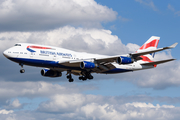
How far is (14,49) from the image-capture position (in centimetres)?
5719

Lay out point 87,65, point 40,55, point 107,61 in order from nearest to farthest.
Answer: point 40,55, point 87,65, point 107,61

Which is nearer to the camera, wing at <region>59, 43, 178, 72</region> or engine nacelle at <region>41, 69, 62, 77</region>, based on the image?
wing at <region>59, 43, 178, 72</region>

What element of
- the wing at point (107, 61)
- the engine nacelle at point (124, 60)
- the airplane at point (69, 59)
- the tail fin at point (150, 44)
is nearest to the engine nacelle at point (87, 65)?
the airplane at point (69, 59)

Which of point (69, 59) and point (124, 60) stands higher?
point (69, 59)

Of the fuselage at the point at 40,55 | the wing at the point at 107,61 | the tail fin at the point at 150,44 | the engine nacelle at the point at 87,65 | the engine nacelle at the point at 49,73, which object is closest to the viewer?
the fuselage at the point at 40,55

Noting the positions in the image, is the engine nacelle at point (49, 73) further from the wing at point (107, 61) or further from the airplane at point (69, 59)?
the wing at point (107, 61)

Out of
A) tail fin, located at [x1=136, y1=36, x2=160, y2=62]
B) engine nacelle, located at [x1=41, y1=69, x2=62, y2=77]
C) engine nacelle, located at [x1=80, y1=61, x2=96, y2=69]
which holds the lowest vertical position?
engine nacelle, located at [x1=41, y1=69, x2=62, y2=77]

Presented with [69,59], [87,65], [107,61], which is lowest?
[87,65]

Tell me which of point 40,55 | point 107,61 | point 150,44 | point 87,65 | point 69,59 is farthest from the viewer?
point 150,44

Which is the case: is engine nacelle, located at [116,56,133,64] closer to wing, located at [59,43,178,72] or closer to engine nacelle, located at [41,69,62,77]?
wing, located at [59,43,178,72]

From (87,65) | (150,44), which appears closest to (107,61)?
(87,65)

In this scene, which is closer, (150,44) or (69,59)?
(69,59)

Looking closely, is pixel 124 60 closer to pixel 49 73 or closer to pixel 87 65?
pixel 87 65

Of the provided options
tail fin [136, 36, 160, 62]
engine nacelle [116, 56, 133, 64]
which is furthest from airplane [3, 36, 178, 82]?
tail fin [136, 36, 160, 62]
